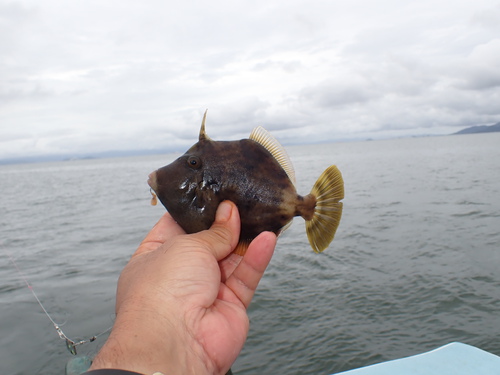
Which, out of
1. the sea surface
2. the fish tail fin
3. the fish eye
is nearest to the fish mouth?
the fish eye

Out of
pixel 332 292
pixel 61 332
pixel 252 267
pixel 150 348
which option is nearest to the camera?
pixel 150 348

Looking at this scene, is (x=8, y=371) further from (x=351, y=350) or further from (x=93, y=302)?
(x=351, y=350)

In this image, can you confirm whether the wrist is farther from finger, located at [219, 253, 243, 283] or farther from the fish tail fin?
the fish tail fin

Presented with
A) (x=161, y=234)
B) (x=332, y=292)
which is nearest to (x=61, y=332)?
(x=161, y=234)

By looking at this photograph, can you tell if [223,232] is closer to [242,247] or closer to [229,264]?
[242,247]

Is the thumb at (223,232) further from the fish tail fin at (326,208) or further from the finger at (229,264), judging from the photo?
the fish tail fin at (326,208)
